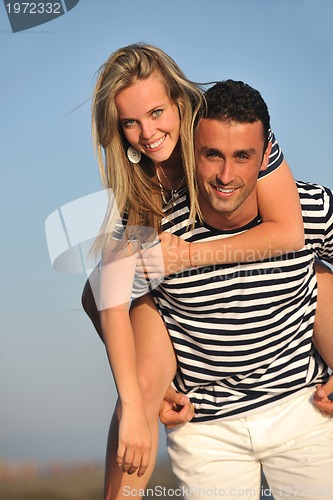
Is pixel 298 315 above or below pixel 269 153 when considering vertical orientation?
below

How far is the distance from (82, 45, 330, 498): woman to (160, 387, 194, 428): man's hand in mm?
61

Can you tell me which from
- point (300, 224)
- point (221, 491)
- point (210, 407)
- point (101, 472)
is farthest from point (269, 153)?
point (101, 472)

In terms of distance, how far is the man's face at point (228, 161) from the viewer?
2314 mm

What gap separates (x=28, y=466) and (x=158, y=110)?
2478mm

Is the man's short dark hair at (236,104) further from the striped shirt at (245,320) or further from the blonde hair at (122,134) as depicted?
the striped shirt at (245,320)

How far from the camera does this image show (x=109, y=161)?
2.57 m

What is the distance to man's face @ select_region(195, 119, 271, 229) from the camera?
7.59 feet

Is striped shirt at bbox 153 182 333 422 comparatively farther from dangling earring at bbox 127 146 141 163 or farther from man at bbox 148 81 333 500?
dangling earring at bbox 127 146 141 163

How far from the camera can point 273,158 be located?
8.11 ft

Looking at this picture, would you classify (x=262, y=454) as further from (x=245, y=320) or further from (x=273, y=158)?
(x=273, y=158)

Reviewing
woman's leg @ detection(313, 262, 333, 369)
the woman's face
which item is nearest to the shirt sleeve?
the woman's face

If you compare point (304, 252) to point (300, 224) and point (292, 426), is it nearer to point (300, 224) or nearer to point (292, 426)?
point (300, 224)

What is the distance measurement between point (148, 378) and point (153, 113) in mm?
779

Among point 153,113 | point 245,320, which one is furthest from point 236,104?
point 245,320
